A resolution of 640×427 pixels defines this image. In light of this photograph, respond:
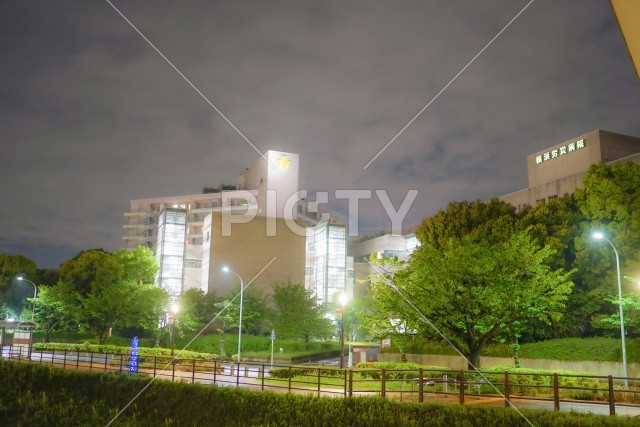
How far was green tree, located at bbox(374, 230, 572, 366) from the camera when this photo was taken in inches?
1125

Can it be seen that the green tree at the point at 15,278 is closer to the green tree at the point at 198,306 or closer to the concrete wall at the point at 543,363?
the green tree at the point at 198,306

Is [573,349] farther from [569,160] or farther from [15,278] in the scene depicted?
[15,278]

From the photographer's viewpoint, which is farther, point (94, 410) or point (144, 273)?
point (144, 273)

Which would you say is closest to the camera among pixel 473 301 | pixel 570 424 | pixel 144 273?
pixel 570 424

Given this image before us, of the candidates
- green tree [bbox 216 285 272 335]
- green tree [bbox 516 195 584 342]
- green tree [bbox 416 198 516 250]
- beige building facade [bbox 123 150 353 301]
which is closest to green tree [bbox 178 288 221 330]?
green tree [bbox 216 285 272 335]

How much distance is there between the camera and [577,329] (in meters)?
41.0

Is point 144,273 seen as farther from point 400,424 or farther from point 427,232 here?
point 400,424

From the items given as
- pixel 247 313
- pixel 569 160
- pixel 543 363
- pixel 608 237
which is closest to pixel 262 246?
pixel 247 313

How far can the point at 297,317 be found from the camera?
67312 mm

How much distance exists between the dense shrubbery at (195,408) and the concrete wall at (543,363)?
19951 mm

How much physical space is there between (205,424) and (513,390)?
542 inches

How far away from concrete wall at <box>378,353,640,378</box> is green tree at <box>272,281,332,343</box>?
62.9 feet

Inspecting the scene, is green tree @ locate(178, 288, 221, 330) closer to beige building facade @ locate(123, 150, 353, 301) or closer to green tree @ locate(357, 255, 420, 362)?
beige building facade @ locate(123, 150, 353, 301)

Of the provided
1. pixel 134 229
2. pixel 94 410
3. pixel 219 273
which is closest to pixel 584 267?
pixel 94 410
